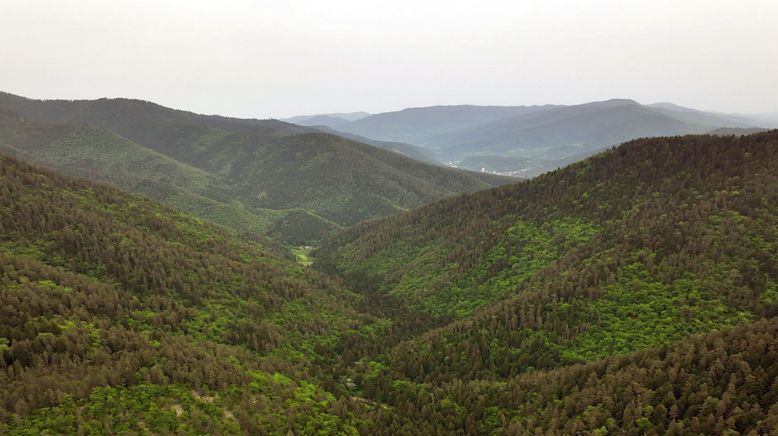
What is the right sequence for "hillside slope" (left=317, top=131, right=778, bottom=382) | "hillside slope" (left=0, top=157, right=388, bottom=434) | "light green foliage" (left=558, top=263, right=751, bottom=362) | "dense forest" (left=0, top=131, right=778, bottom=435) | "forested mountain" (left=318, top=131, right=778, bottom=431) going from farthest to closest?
"hillside slope" (left=317, top=131, right=778, bottom=382) < "forested mountain" (left=318, top=131, right=778, bottom=431) < "light green foliage" (left=558, top=263, right=751, bottom=362) < "dense forest" (left=0, top=131, right=778, bottom=435) < "hillside slope" (left=0, top=157, right=388, bottom=434)

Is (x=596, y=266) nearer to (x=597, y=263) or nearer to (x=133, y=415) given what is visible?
(x=597, y=263)

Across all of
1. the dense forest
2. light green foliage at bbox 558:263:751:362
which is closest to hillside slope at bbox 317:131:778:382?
light green foliage at bbox 558:263:751:362

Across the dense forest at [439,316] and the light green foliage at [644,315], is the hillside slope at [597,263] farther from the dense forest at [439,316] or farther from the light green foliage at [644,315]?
the dense forest at [439,316]

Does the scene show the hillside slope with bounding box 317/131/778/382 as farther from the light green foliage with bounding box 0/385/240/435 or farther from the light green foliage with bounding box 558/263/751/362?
the light green foliage with bounding box 0/385/240/435

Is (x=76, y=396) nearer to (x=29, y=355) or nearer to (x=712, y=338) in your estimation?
(x=29, y=355)

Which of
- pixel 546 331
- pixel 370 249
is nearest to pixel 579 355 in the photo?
pixel 546 331

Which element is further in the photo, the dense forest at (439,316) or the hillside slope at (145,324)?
the dense forest at (439,316)

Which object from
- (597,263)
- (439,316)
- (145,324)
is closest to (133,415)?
(145,324)

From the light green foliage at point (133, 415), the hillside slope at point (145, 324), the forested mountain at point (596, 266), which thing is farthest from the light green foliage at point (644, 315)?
the light green foliage at point (133, 415)
